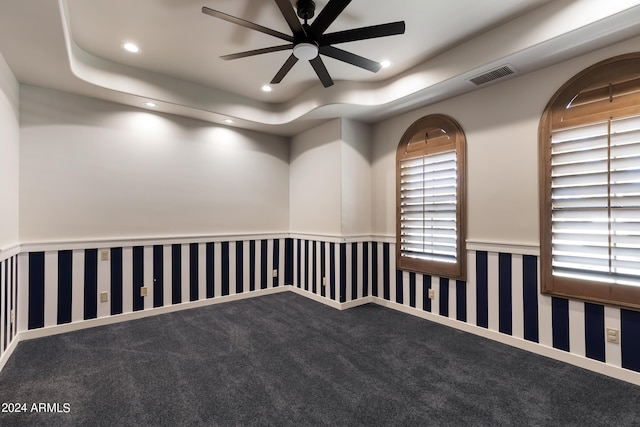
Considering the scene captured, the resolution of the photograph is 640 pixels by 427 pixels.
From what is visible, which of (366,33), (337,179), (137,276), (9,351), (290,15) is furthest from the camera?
(337,179)

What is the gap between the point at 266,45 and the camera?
3037 mm

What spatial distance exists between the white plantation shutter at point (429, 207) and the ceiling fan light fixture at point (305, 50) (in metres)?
1.95

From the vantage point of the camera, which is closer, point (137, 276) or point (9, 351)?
point (9, 351)

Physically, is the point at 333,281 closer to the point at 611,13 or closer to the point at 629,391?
the point at 629,391

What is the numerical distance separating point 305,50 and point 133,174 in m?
2.74

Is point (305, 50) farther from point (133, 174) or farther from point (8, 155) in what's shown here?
point (8, 155)

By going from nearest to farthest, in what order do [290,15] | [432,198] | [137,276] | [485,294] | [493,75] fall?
[290,15] < [493,75] < [485,294] < [432,198] < [137,276]

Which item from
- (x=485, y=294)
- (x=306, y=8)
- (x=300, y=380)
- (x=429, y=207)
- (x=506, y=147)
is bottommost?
(x=300, y=380)

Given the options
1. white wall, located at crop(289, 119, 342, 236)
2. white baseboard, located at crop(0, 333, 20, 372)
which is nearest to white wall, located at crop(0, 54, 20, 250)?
white baseboard, located at crop(0, 333, 20, 372)

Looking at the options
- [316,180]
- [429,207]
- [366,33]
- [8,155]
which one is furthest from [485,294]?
[8,155]

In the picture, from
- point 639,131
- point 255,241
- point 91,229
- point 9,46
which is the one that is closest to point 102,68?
point 9,46

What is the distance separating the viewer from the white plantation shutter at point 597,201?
91.9 inches

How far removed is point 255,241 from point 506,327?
3466mm

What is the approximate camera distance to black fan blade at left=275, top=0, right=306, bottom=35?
1984mm
